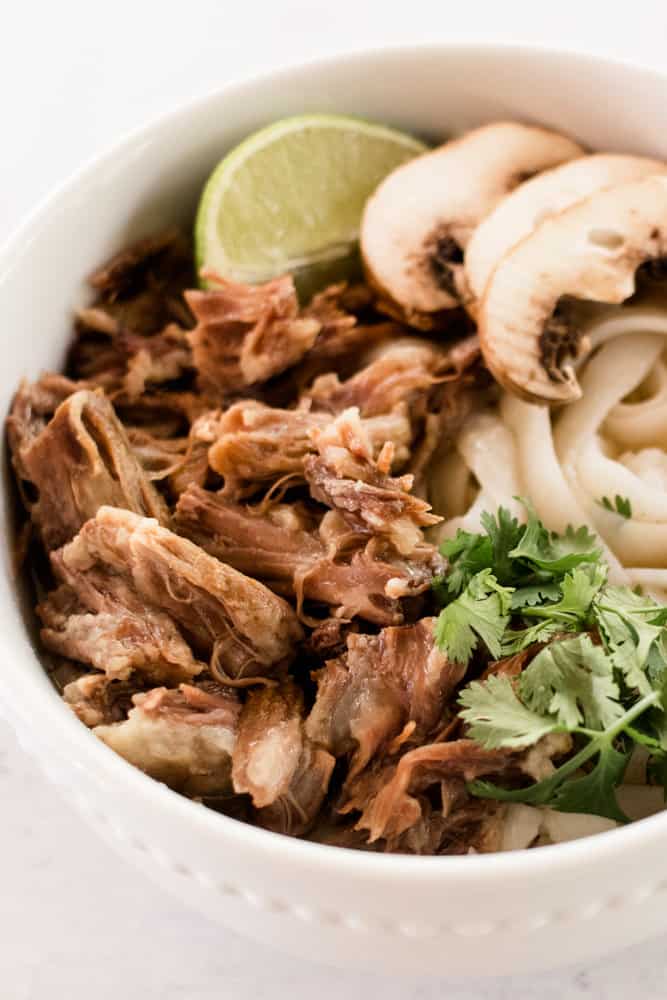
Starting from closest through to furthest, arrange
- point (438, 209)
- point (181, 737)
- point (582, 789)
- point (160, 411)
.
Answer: point (582, 789)
point (181, 737)
point (160, 411)
point (438, 209)

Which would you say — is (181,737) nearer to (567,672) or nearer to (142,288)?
(567,672)

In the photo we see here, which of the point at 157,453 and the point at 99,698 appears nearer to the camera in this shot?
the point at 99,698

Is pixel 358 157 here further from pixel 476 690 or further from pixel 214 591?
pixel 476 690

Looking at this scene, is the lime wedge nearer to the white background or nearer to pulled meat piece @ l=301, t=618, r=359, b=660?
the white background

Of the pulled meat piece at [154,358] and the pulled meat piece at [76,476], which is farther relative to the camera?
the pulled meat piece at [154,358]

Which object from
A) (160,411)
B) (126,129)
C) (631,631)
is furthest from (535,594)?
(126,129)

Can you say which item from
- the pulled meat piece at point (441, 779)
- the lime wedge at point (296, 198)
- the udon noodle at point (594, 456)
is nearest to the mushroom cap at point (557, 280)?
the udon noodle at point (594, 456)

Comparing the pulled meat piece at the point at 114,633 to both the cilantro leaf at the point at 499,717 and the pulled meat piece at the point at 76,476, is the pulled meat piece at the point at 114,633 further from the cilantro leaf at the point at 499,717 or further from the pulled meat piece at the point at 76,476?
the cilantro leaf at the point at 499,717
